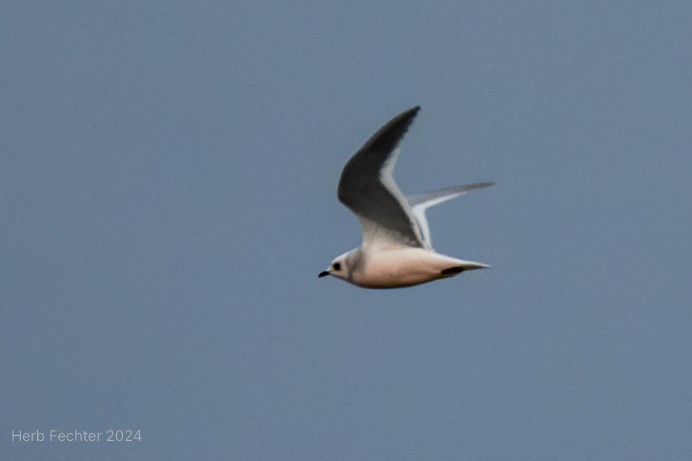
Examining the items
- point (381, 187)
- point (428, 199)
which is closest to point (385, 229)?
point (381, 187)

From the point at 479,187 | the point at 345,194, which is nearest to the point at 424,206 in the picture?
the point at 479,187

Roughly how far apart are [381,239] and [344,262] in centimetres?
75

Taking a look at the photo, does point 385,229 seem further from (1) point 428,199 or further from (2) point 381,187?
(1) point 428,199

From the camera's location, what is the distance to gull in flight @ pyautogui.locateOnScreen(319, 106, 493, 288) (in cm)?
1150

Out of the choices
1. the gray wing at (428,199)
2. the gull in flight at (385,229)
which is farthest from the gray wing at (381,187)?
the gray wing at (428,199)

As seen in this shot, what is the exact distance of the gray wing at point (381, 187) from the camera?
36.9 ft

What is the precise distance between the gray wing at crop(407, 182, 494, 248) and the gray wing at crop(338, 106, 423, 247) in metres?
0.49

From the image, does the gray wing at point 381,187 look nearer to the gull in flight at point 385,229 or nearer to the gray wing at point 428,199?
the gull in flight at point 385,229

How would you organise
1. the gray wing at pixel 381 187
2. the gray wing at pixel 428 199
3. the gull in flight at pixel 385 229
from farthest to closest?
the gray wing at pixel 428 199
the gull in flight at pixel 385 229
the gray wing at pixel 381 187

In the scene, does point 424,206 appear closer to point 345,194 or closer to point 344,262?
point 344,262

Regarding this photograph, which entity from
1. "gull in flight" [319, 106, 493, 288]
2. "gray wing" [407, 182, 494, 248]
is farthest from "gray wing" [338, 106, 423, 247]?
"gray wing" [407, 182, 494, 248]

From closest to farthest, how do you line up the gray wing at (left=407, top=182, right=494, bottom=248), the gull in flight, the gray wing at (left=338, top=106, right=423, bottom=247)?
1. the gray wing at (left=338, top=106, right=423, bottom=247)
2. the gull in flight
3. the gray wing at (left=407, top=182, right=494, bottom=248)

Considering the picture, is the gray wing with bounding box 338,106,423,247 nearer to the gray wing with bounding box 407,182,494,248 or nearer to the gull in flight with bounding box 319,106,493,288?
the gull in flight with bounding box 319,106,493,288

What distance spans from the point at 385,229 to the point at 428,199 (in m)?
1.59
